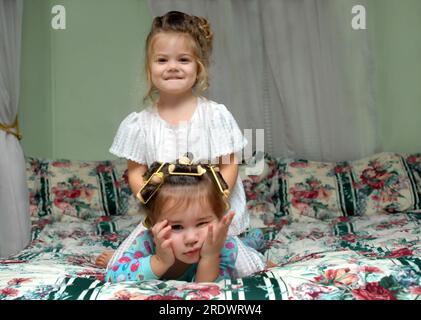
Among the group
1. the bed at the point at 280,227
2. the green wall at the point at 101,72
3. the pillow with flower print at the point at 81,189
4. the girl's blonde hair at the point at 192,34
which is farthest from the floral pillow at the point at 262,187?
the girl's blonde hair at the point at 192,34

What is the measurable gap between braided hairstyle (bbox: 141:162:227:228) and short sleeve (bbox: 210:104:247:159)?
1.07 ft

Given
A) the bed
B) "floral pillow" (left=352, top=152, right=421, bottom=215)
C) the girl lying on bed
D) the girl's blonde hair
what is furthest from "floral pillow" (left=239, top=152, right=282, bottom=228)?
the girl lying on bed

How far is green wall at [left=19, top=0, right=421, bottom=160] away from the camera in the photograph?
3309 mm

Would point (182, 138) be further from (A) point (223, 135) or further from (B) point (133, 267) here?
(B) point (133, 267)

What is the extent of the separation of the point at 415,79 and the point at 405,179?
758 mm

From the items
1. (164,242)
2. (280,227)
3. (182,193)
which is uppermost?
(182,193)

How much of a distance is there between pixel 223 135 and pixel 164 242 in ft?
1.73

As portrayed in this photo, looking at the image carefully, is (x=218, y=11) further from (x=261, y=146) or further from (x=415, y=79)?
(x=415, y=79)

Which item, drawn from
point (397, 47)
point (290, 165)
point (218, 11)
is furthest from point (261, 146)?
point (397, 47)

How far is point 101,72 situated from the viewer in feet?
11.1

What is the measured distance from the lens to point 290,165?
9.98ft

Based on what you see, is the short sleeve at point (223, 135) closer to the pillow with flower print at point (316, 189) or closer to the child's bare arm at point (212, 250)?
the child's bare arm at point (212, 250)

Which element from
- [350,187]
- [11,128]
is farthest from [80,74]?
[350,187]
